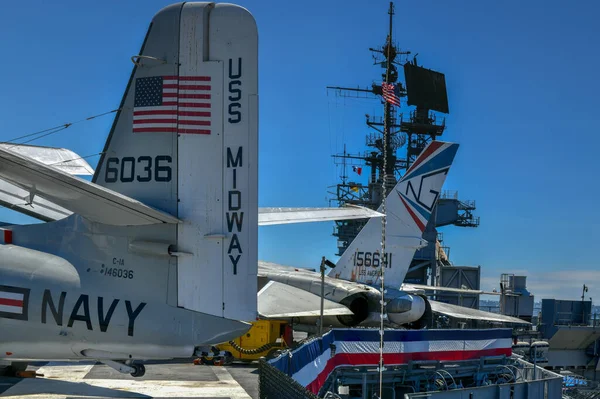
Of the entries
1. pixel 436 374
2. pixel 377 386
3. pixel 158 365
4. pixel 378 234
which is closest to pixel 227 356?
pixel 158 365

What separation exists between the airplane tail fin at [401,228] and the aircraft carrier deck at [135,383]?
975 cm

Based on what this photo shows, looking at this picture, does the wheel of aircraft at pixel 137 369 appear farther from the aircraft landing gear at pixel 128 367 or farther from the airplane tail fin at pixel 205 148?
the airplane tail fin at pixel 205 148

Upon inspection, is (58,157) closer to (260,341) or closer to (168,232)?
(168,232)

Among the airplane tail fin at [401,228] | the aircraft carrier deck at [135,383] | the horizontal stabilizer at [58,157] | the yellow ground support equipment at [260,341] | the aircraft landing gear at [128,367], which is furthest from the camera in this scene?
the airplane tail fin at [401,228]

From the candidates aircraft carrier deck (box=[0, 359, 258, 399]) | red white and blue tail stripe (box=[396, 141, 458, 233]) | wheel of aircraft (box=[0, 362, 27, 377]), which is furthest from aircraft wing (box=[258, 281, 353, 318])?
wheel of aircraft (box=[0, 362, 27, 377])

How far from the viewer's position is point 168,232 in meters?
8.79

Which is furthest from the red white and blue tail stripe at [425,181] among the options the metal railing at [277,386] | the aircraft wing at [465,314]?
the metal railing at [277,386]

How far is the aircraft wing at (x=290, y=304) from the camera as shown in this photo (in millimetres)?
21750

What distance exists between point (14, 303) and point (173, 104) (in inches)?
132

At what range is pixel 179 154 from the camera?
8852 mm

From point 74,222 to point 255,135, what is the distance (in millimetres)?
2811

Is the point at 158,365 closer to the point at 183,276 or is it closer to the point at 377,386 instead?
the point at 377,386

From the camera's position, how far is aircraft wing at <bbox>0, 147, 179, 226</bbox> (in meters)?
6.91

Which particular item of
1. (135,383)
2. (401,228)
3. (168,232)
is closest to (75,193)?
(168,232)
